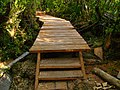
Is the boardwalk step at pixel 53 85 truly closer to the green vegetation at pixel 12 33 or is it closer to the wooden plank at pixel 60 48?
the wooden plank at pixel 60 48

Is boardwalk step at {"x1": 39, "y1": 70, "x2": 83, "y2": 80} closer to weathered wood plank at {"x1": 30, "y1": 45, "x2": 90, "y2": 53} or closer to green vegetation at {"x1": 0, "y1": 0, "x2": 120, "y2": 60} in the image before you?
weathered wood plank at {"x1": 30, "y1": 45, "x2": 90, "y2": 53}

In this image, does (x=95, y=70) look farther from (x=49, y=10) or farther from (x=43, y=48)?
(x=49, y=10)

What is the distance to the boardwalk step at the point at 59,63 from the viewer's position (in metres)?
5.59

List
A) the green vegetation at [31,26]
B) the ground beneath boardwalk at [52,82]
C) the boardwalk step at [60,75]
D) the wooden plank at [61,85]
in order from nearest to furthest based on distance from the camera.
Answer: the wooden plank at [61,85]
the ground beneath boardwalk at [52,82]
the boardwalk step at [60,75]
the green vegetation at [31,26]

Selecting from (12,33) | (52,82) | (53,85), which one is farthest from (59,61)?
(12,33)

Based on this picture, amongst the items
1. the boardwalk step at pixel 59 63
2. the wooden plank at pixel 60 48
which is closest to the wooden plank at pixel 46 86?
the boardwalk step at pixel 59 63

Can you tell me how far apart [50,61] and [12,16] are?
135 inches

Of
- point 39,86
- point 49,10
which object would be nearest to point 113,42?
point 39,86

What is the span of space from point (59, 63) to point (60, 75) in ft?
1.45

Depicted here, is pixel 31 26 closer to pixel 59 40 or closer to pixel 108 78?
pixel 59 40

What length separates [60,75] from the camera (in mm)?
5441

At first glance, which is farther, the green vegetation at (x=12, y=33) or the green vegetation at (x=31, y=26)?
the green vegetation at (x=12, y=33)

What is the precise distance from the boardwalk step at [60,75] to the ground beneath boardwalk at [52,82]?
0.13 m

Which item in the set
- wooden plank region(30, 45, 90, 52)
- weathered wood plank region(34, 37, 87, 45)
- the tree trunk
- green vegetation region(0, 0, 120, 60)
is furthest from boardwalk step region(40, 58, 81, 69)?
green vegetation region(0, 0, 120, 60)
